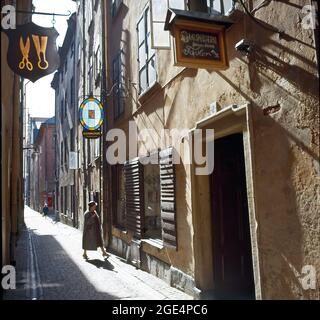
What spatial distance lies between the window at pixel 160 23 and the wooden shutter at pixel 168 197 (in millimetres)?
1903

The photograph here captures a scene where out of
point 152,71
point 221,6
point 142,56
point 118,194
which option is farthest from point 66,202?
point 221,6

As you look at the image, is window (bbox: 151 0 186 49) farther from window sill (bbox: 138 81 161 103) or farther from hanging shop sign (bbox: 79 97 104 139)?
hanging shop sign (bbox: 79 97 104 139)

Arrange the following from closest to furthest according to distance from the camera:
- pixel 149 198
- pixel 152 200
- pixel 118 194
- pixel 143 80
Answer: pixel 152 200 → pixel 149 198 → pixel 143 80 → pixel 118 194

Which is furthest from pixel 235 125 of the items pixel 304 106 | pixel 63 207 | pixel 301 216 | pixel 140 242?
pixel 63 207

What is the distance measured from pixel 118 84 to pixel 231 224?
6.48 metres

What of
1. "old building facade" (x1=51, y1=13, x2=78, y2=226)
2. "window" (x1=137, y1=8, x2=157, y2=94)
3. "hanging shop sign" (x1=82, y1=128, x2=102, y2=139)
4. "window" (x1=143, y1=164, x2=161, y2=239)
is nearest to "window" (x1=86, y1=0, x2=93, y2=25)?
"old building facade" (x1=51, y1=13, x2=78, y2=226)

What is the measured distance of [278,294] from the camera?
159 inches

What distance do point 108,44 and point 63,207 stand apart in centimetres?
1565

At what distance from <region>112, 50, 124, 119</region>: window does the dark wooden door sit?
5.17 meters

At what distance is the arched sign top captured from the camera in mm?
11539

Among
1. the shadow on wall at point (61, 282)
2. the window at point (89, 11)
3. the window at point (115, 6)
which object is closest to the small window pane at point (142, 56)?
the window at point (115, 6)

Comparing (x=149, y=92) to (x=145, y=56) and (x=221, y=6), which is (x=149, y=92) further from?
(x=221, y=6)

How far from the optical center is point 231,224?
6086 mm

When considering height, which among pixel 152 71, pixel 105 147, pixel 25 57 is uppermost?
pixel 152 71
